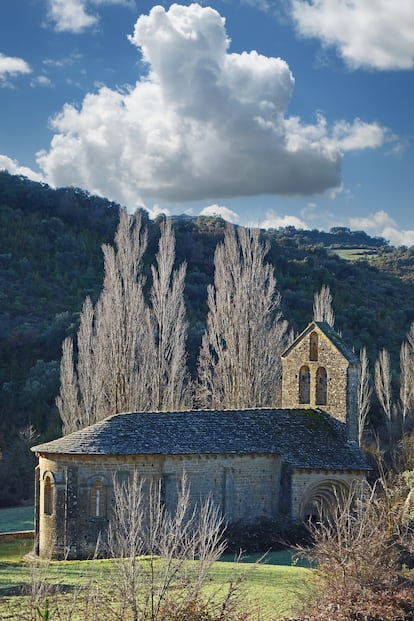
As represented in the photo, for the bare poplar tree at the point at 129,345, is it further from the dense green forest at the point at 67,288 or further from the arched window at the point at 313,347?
the dense green forest at the point at 67,288

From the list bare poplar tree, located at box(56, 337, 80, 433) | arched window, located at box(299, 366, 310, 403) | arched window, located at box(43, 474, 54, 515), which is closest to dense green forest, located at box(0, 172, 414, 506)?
bare poplar tree, located at box(56, 337, 80, 433)

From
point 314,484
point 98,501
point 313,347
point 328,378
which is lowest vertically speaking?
point 98,501

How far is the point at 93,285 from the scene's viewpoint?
5488 centimetres

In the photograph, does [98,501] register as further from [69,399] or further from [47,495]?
[69,399]

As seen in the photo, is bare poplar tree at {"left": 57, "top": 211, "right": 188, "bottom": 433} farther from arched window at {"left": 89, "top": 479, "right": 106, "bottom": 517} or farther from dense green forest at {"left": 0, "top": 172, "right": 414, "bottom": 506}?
arched window at {"left": 89, "top": 479, "right": 106, "bottom": 517}

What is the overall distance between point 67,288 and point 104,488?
35799 mm

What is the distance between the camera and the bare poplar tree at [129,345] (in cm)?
2906

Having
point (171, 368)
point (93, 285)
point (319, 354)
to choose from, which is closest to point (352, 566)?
point (319, 354)

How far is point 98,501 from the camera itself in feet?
67.4

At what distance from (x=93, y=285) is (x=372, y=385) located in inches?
820

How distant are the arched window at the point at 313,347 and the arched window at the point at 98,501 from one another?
→ 837cm

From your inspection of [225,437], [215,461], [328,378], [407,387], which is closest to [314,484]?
[225,437]

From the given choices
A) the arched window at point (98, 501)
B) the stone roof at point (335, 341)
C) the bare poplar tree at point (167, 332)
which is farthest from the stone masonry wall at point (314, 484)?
the bare poplar tree at point (167, 332)

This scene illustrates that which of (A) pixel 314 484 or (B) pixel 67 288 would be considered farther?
(B) pixel 67 288
